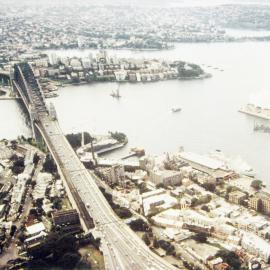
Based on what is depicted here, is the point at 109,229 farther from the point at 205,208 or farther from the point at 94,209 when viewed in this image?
the point at 205,208

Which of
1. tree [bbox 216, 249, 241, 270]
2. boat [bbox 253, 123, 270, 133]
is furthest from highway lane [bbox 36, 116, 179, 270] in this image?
boat [bbox 253, 123, 270, 133]

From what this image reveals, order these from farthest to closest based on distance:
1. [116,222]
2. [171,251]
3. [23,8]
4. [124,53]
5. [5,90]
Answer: [23,8], [124,53], [5,90], [116,222], [171,251]

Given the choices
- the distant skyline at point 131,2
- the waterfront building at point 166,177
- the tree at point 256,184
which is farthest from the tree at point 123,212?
the distant skyline at point 131,2

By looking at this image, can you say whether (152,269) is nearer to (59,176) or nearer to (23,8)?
(59,176)

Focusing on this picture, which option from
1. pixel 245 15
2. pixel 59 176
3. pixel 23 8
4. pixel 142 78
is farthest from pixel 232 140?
pixel 23 8

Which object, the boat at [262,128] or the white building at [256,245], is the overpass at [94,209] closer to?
the white building at [256,245]

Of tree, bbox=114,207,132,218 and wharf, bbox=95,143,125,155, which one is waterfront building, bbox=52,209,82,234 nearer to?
tree, bbox=114,207,132,218
